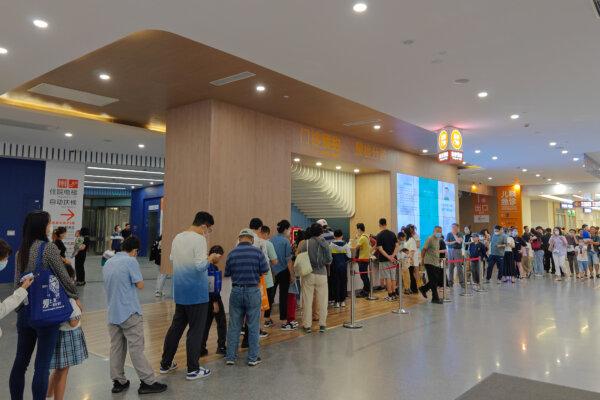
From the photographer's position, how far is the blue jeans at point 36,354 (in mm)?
2904

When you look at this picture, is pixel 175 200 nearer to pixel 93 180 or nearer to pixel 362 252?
pixel 362 252

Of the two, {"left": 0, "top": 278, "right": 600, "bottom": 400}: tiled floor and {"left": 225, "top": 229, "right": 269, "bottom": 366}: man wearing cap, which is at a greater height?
{"left": 225, "top": 229, "right": 269, "bottom": 366}: man wearing cap

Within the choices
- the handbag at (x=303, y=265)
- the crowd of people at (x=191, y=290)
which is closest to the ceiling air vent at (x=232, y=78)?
the crowd of people at (x=191, y=290)

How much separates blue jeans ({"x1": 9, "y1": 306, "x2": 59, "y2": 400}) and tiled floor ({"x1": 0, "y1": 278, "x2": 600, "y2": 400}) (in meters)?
0.73

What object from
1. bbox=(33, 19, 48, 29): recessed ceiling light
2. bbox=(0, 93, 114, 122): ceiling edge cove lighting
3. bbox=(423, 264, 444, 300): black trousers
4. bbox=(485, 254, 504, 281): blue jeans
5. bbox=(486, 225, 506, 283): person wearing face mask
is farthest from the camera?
bbox=(485, 254, 504, 281): blue jeans

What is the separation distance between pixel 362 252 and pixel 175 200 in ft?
12.9

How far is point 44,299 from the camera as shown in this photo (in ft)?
9.36

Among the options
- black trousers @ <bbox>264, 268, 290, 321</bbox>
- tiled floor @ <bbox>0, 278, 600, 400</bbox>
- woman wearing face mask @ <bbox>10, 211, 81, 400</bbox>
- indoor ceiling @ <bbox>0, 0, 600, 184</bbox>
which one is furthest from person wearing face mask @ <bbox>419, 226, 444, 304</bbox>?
woman wearing face mask @ <bbox>10, 211, 81, 400</bbox>

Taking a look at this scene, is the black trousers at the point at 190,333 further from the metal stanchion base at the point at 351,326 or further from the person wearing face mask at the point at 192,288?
the metal stanchion base at the point at 351,326

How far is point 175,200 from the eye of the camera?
25.8 feet

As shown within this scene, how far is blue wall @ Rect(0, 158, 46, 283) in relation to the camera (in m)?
11.4

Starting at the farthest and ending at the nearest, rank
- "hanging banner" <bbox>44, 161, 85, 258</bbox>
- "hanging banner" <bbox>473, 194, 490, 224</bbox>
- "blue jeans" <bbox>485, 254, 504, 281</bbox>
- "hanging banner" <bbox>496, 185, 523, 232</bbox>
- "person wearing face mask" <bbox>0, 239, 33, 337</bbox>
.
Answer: "hanging banner" <bbox>473, 194, 490, 224</bbox> < "hanging banner" <bbox>496, 185, 523, 232</bbox> < "hanging banner" <bbox>44, 161, 85, 258</bbox> < "blue jeans" <bbox>485, 254, 504, 281</bbox> < "person wearing face mask" <bbox>0, 239, 33, 337</bbox>

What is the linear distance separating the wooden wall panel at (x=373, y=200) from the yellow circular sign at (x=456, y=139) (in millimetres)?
2800

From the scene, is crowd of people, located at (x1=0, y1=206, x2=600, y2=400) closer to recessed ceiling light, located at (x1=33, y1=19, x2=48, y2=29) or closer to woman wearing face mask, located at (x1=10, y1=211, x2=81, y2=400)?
woman wearing face mask, located at (x1=10, y1=211, x2=81, y2=400)
